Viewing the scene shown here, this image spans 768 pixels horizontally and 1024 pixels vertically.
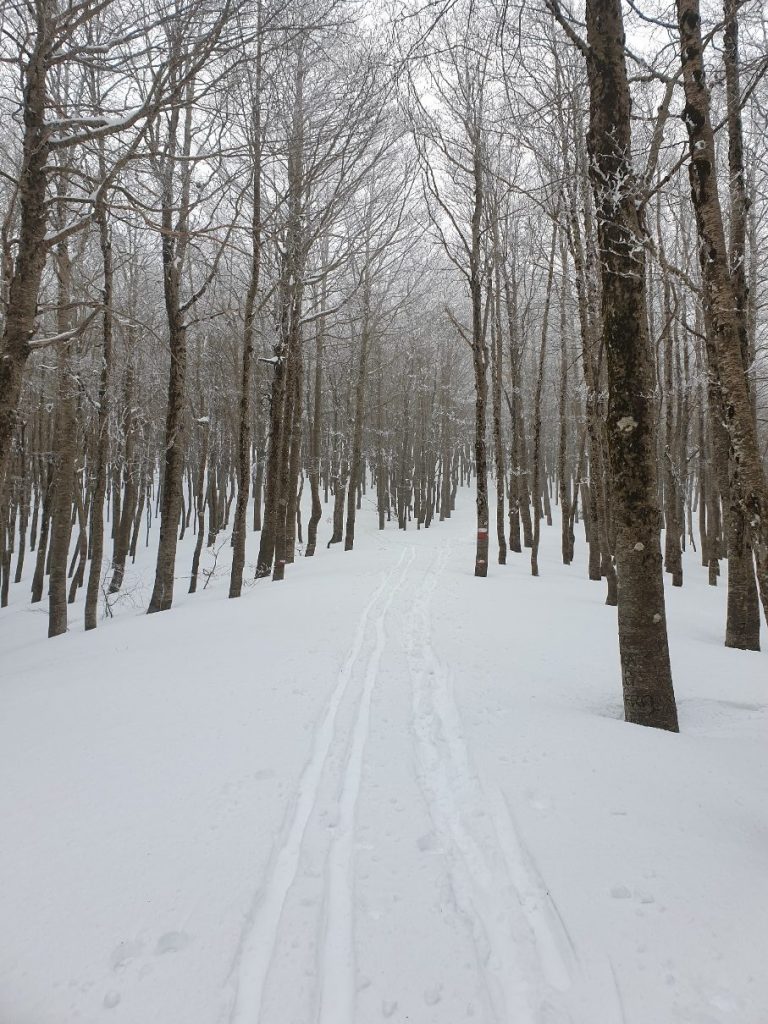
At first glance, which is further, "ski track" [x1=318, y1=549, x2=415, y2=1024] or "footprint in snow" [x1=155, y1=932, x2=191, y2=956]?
"footprint in snow" [x1=155, y1=932, x2=191, y2=956]

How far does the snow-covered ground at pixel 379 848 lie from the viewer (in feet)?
5.89

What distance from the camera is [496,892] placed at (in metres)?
2.25

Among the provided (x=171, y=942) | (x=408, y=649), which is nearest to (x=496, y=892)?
(x=171, y=942)

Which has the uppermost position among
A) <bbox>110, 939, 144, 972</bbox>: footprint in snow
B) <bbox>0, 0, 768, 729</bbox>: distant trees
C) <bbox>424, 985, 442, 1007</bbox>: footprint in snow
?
<bbox>0, 0, 768, 729</bbox>: distant trees

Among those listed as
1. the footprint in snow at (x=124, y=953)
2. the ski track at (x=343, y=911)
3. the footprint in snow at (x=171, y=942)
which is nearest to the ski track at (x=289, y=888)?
the ski track at (x=343, y=911)

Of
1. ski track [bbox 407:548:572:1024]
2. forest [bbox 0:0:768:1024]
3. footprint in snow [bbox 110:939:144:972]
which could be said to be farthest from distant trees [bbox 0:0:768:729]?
footprint in snow [bbox 110:939:144:972]

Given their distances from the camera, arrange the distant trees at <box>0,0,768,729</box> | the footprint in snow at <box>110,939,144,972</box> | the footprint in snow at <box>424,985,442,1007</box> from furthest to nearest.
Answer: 1. the distant trees at <box>0,0,768,729</box>
2. the footprint in snow at <box>110,939,144,972</box>
3. the footprint in snow at <box>424,985,442,1007</box>

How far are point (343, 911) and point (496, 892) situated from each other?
696 millimetres

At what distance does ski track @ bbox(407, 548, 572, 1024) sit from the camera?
1788 mm

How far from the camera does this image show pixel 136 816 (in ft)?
9.10

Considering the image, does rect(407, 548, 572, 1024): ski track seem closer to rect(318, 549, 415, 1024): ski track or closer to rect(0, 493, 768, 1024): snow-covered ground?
rect(0, 493, 768, 1024): snow-covered ground

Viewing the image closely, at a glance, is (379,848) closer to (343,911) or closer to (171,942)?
(343,911)

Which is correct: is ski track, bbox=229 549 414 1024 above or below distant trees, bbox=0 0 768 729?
below

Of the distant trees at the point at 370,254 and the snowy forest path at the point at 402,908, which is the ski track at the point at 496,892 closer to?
the snowy forest path at the point at 402,908
